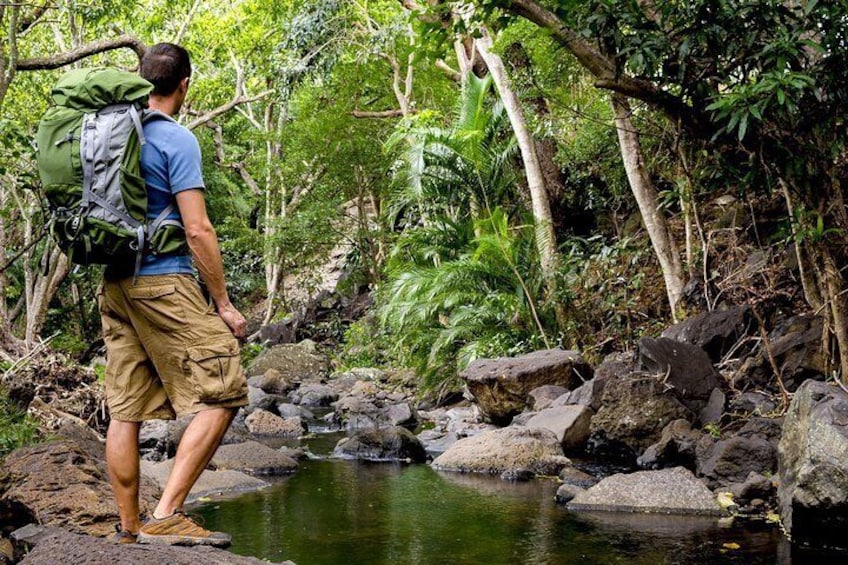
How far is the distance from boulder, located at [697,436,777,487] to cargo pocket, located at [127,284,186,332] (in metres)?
4.61

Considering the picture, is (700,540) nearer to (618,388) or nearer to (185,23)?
(618,388)

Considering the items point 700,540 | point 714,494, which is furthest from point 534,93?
point 700,540

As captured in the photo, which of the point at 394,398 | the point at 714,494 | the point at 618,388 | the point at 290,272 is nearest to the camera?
the point at 714,494

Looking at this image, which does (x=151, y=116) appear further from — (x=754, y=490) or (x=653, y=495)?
(x=754, y=490)

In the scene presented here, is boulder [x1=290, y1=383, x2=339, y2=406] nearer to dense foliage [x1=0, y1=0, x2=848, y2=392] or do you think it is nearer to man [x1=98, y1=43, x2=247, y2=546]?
dense foliage [x1=0, y1=0, x2=848, y2=392]

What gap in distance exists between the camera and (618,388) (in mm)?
8922

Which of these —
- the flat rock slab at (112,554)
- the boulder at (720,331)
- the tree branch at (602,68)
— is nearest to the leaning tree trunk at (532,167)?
the boulder at (720,331)

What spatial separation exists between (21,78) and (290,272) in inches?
411

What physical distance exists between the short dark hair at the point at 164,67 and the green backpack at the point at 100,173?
18 cm

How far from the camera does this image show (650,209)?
11.6 meters

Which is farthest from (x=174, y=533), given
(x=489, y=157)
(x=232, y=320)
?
(x=489, y=157)

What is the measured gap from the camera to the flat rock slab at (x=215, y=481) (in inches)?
289

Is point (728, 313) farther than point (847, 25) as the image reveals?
Yes

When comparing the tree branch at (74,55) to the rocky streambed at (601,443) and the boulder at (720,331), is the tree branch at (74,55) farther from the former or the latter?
the boulder at (720,331)
